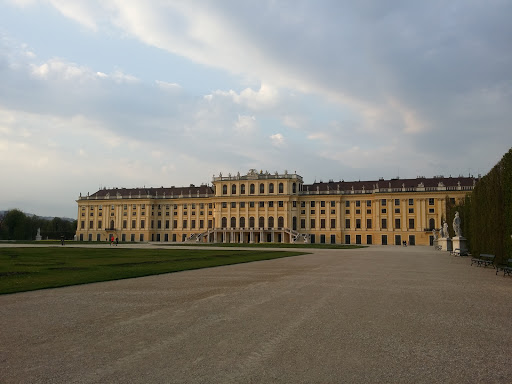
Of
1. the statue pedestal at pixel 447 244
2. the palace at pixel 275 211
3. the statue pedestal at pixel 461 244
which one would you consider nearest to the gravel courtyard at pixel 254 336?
the statue pedestal at pixel 461 244

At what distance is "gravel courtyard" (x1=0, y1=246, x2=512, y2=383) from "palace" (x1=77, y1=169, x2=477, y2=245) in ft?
219

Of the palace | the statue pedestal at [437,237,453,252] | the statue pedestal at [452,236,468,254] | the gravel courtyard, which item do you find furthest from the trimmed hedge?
the palace

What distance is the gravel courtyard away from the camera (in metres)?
5.19

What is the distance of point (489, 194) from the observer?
2656cm

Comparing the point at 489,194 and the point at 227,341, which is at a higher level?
the point at 489,194

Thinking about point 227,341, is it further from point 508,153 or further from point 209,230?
point 209,230

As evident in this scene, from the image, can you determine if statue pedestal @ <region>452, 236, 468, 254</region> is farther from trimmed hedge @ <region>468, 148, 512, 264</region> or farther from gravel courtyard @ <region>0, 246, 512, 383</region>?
gravel courtyard @ <region>0, 246, 512, 383</region>

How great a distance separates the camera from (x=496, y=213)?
24531 millimetres

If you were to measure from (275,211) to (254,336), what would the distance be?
8187 centimetres

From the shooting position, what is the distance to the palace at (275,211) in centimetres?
7856

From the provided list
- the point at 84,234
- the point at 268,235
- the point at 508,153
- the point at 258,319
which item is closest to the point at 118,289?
the point at 258,319

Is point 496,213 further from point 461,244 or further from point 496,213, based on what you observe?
point 461,244

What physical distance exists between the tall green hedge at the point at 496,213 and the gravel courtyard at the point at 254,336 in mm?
12552

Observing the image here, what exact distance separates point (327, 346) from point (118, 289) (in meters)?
7.88
